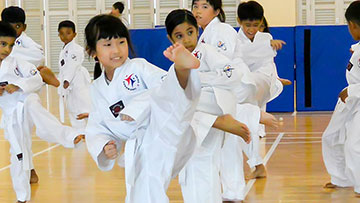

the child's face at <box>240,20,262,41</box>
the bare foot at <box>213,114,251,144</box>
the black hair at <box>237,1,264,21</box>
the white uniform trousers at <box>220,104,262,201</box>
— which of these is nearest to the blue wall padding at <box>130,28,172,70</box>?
the child's face at <box>240,20,262,41</box>

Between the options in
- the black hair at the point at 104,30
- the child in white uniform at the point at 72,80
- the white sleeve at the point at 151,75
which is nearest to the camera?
the white sleeve at the point at 151,75

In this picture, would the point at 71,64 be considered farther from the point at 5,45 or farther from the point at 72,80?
the point at 5,45

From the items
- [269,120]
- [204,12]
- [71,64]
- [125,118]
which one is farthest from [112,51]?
[71,64]

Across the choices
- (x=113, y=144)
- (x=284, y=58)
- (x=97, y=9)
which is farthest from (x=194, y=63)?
(x=97, y=9)

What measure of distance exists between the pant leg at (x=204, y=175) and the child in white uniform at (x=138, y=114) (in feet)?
1.66

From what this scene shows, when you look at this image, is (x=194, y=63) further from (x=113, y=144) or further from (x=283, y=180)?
(x=283, y=180)

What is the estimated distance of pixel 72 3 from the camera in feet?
61.6

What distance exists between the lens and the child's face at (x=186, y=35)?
3744 mm

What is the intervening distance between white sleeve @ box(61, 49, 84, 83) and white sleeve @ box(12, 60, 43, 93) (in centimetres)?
334

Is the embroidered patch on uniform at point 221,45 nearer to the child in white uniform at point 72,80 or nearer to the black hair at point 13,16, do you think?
the black hair at point 13,16

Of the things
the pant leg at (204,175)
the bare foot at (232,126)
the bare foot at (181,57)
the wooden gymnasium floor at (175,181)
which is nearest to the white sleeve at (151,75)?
the bare foot at (232,126)

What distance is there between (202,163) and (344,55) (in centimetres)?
640

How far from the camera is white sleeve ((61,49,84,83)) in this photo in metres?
8.35

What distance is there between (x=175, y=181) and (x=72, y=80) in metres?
3.46
